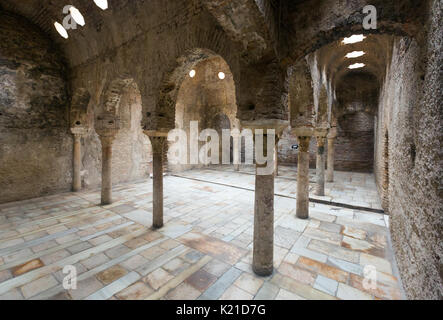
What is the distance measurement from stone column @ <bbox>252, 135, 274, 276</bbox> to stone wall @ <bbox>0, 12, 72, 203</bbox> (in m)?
7.49

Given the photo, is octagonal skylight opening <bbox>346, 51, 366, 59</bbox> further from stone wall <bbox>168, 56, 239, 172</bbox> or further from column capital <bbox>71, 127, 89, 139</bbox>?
column capital <bbox>71, 127, 89, 139</bbox>

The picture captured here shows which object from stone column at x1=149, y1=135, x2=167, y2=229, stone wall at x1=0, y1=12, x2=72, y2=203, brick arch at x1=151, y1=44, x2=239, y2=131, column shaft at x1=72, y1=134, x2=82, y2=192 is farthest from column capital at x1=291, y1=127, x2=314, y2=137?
stone wall at x1=0, y1=12, x2=72, y2=203

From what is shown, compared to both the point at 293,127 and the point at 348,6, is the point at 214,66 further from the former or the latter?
the point at 348,6

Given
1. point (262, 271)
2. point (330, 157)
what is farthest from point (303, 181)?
point (330, 157)

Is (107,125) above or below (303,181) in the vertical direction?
above

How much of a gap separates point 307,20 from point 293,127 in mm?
2824

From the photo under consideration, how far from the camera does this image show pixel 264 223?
3.35 m

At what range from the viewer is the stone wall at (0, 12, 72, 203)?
6.36 metres

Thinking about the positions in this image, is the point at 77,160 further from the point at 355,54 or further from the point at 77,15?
the point at 355,54

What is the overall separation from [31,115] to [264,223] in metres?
7.88

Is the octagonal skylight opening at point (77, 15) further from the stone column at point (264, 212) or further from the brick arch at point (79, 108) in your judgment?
the stone column at point (264, 212)

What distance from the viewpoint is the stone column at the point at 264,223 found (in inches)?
130

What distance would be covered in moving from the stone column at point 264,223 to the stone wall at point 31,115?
749 cm

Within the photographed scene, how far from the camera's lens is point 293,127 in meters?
5.53
